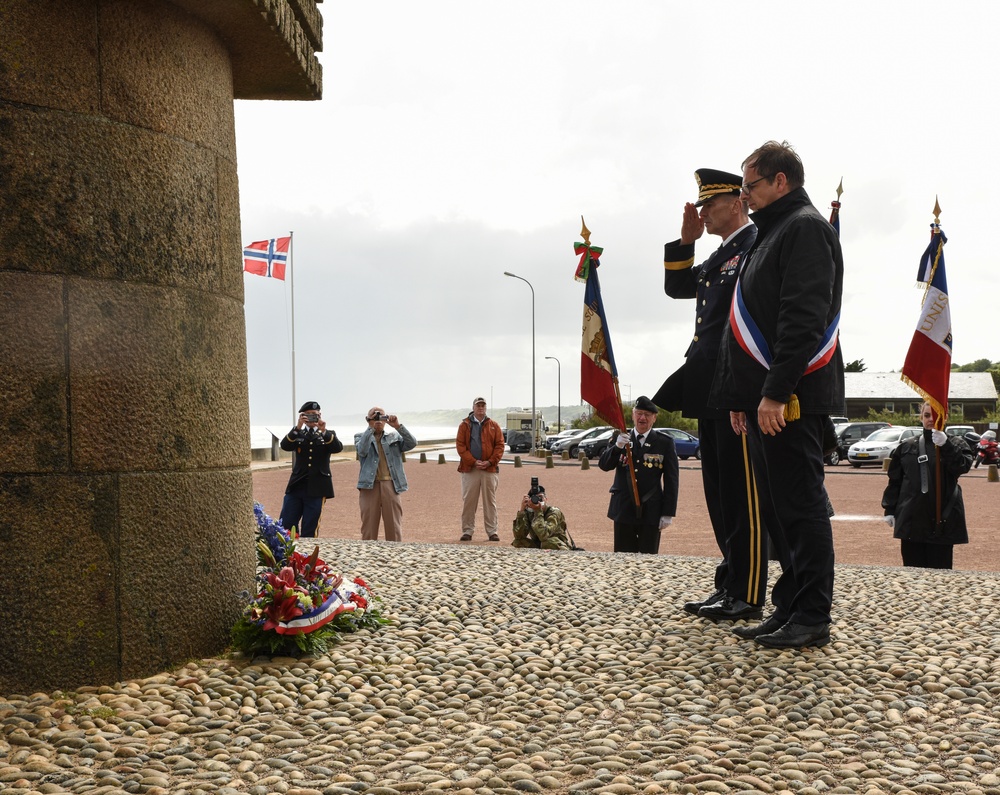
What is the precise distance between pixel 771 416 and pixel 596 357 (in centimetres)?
349

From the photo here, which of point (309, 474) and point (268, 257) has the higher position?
point (268, 257)

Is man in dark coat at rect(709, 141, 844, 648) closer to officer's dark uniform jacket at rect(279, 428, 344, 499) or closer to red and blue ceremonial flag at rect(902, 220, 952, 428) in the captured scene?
red and blue ceremonial flag at rect(902, 220, 952, 428)

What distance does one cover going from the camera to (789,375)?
3990 mm

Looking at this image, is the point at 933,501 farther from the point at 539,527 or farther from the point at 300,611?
the point at 300,611

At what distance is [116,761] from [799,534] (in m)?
2.76

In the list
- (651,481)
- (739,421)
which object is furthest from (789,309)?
(651,481)

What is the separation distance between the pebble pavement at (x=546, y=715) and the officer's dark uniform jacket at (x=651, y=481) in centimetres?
376

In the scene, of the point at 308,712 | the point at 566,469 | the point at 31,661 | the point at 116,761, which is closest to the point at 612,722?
the point at 308,712

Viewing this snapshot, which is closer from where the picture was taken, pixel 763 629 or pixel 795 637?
pixel 795 637

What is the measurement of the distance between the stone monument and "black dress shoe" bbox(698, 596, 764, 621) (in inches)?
89.2

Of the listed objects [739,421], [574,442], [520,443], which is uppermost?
[739,421]

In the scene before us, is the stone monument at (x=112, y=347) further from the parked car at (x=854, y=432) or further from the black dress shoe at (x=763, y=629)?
the parked car at (x=854, y=432)

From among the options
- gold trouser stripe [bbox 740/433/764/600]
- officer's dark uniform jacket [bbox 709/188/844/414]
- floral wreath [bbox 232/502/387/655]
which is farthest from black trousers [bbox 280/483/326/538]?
officer's dark uniform jacket [bbox 709/188/844/414]

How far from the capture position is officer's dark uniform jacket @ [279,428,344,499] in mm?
10578
